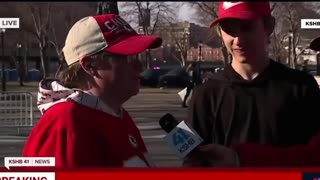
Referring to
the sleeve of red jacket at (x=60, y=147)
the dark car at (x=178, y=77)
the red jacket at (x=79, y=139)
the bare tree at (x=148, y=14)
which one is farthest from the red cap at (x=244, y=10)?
the sleeve of red jacket at (x=60, y=147)

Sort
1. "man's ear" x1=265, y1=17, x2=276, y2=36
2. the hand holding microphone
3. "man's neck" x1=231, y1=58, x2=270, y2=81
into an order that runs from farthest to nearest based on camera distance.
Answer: "man's neck" x1=231, y1=58, x2=270, y2=81 → "man's ear" x1=265, y1=17, x2=276, y2=36 → the hand holding microphone

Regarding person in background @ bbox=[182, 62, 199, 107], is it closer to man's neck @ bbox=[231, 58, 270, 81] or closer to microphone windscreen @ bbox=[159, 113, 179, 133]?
man's neck @ bbox=[231, 58, 270, 81]

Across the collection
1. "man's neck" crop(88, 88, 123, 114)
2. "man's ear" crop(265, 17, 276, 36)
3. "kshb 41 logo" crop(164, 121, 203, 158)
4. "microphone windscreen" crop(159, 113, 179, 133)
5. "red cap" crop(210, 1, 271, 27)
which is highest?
"red cap" crop(210, 1, 271, 27)

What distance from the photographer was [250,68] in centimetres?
236

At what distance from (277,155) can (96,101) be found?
59cm

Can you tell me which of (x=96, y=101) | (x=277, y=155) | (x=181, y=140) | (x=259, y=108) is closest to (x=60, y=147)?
(x=96, y=101)

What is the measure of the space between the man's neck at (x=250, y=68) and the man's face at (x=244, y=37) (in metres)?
0.05

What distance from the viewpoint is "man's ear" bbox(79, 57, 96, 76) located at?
2.07 metres

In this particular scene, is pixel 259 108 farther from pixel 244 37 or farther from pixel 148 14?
pixel 148 14

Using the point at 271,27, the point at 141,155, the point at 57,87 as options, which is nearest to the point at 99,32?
the point at 57,87

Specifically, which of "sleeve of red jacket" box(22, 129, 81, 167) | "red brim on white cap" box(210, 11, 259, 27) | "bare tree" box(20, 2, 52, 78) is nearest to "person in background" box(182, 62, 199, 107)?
"red brim on white cap" box(210, 11, 259, 27)

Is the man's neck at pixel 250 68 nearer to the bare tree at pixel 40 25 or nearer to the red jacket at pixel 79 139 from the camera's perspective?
the red jacket at pixel 79 139

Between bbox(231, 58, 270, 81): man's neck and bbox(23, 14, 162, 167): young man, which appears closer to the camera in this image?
bbox(23, 14, 162, 167): young man

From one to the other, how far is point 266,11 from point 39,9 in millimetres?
733
